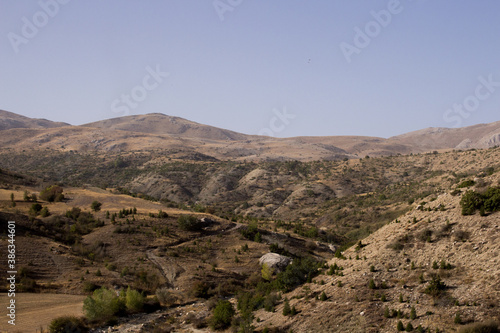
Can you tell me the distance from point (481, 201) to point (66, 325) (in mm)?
24447

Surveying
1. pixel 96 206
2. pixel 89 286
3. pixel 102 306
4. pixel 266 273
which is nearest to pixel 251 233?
pixel 266 273

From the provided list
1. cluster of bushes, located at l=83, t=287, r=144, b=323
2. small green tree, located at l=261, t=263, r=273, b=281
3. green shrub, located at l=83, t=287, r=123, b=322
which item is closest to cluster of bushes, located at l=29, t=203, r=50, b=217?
cluster of bushes, located at l=83, t=287, r=144, b=323

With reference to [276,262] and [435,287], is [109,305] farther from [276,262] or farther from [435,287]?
[435,287]

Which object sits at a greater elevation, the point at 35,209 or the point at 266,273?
the point at 35,209

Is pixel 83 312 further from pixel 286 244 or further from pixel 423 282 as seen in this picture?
pixel 286 244

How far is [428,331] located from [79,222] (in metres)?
38.0

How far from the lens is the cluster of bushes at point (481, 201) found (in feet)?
63.7

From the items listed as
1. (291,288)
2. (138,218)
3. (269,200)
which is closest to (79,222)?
(138,218)

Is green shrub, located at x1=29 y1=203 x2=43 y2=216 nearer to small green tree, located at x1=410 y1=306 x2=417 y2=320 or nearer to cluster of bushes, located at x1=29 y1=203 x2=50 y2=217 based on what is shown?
cluster of bushes, located at x1=29 y1=203 x2=50 y2=217

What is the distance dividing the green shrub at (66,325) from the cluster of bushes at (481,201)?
23223mm

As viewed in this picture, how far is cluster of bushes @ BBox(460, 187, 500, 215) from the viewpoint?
19406 millimetres

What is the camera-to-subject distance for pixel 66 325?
19.6m

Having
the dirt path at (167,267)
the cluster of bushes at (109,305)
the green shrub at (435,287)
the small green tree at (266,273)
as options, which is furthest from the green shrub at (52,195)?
the green shrub at (435,287)

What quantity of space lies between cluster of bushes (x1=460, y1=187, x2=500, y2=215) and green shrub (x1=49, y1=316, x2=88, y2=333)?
914 inches
